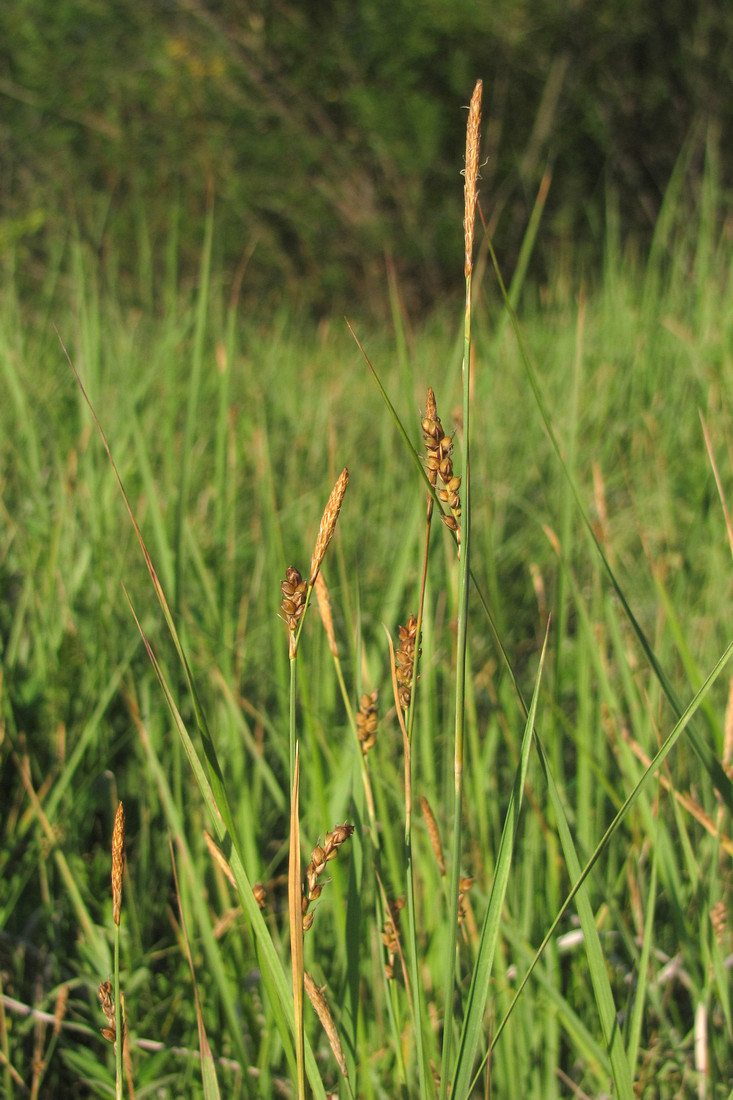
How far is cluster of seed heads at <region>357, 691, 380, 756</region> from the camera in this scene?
46 centimetres

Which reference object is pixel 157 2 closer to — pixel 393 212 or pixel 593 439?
pixel 393 212

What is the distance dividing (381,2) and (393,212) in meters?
1.39

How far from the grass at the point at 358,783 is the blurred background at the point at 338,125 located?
4.80m

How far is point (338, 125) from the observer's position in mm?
6266

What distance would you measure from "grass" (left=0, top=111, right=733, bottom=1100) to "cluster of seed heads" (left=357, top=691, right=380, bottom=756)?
3cm

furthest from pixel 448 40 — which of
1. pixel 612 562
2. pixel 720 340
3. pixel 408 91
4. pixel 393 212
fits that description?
pixel 612 562

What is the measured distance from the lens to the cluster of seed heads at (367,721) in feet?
1.51

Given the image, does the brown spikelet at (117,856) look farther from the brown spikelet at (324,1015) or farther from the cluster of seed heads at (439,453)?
the cluster of seed heads at (439,453)

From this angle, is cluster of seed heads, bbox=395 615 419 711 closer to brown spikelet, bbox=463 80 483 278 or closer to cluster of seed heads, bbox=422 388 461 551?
cluster of seed heads, bbox=422 388 461 551

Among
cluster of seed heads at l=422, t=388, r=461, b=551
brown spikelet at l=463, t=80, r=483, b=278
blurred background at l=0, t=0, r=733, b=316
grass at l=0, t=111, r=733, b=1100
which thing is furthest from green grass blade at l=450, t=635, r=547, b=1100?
blurred background at l=0, t=0, r=733, b=316

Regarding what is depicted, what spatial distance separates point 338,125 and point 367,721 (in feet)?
22.0

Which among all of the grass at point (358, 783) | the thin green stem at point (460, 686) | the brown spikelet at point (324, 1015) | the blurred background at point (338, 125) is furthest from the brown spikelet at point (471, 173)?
the blurred background at point (338, 125)

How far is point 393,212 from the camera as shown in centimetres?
641

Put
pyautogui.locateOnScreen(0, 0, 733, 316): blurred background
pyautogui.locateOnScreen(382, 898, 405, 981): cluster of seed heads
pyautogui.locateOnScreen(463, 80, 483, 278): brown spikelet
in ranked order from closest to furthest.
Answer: pyautogui.locateOnScreen(463, 80, 483, 278): brown spikelet < pyautogui.locateOnScreen(382, 898, 405, 981): cluster of seed heads < pyautogui.locateOnScreen(0, 0, 733, 316): blurred background
